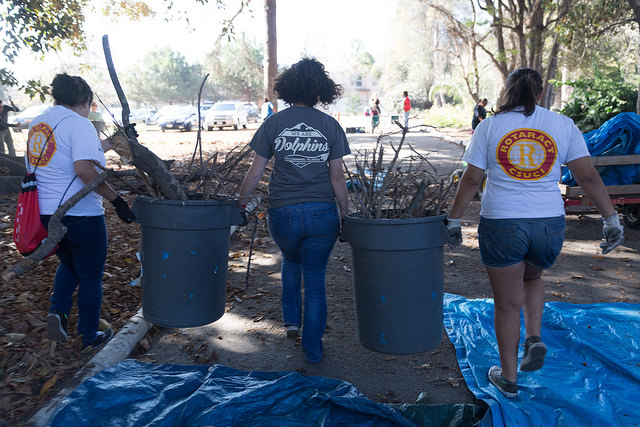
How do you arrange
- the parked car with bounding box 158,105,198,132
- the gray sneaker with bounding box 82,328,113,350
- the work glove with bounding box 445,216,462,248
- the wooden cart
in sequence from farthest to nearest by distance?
the parked car with bounding box 158,105,198,132 < the wooden cart < the gray sneaker with bounding box 82,328,113,350 < the work glove with bounding box 445,216,462,248

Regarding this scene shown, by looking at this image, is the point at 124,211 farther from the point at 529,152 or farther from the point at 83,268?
the point at 529,152

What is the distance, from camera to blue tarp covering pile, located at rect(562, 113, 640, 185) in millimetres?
6707

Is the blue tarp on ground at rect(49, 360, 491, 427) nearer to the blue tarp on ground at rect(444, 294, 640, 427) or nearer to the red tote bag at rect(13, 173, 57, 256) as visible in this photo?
the blue tarp on ground at rect(444, 294, 640, 427)

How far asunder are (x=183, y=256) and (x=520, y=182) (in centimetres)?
211

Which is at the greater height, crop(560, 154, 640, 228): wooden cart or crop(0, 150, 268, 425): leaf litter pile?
crop(560, 154, 640, 228): wooden cart

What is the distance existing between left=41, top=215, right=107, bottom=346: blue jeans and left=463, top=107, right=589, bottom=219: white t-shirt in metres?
2.65

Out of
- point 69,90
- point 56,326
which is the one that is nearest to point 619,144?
point 69,90

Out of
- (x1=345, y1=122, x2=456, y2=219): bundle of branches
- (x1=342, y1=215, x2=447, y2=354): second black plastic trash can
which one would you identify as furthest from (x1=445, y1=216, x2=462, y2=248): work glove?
(x1=345, y1=122, x2=456, y2=219): bundle of branches

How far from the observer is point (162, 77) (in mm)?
75875

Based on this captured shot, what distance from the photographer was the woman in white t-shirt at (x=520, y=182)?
2871mm

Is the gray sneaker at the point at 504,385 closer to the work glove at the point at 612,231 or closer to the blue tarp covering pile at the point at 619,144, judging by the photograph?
the work glove at the point at 612,231

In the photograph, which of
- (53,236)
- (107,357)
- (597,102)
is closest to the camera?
(53,236)

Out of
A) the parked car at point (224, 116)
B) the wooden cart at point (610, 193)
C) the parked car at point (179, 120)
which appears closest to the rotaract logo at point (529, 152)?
the wooden cart at point (610, 193)

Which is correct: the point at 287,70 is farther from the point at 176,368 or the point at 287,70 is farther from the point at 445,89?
the point at 445,89
